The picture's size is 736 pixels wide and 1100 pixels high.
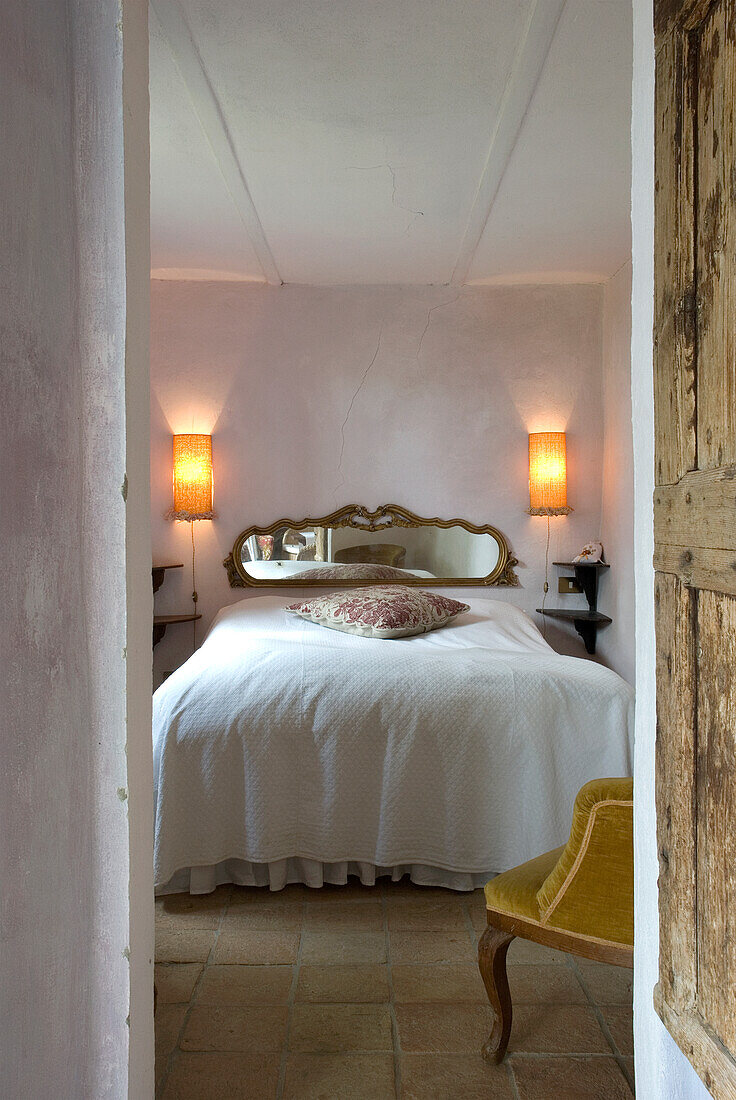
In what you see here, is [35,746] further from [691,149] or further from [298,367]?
[298,367]

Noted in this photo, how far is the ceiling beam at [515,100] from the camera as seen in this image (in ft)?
7.11

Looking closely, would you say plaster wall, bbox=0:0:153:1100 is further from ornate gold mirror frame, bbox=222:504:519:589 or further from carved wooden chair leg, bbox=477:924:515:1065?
ornate gold mirror frame, bbox=222:504:519:589

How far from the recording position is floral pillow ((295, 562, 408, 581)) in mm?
4465

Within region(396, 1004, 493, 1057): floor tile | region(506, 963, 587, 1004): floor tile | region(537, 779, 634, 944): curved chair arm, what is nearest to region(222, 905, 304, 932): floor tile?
region(396, 1004, 493, 1057): floor tile

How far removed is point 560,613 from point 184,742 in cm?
249

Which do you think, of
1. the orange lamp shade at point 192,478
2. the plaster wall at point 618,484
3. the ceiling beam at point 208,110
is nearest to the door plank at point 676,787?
the ceiling beam at point 208,110

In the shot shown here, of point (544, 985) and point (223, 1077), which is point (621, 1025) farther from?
point (223, 1077)

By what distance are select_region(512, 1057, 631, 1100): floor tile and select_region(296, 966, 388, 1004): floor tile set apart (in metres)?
0.41

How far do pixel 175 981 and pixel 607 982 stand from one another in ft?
3.67

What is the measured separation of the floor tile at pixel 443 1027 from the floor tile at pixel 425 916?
0.39 meters

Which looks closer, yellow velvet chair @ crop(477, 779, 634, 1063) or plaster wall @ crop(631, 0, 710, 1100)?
plaster wall @ crop(631, 0, 710, 1100)

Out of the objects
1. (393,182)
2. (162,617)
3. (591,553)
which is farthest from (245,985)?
(591,553)

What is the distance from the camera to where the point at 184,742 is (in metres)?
2.53

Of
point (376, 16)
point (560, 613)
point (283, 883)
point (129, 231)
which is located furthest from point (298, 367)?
point (129, 231)
